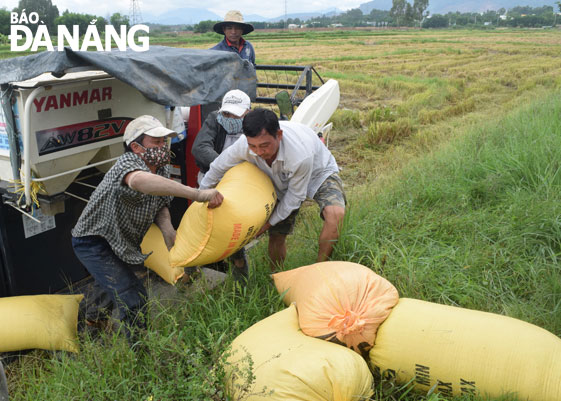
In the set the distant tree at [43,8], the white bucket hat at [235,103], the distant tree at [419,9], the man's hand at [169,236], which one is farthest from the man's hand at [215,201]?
the distant tree at [419,9]

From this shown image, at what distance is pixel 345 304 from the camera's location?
235 centimetres

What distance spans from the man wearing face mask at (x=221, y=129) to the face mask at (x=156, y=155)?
40.5 inches

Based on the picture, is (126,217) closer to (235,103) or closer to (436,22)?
(235,103)

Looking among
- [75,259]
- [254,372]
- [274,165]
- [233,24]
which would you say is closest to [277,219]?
[274,165]

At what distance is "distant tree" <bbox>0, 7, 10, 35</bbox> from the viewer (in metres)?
41.8

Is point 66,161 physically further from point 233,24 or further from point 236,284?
point 233,24

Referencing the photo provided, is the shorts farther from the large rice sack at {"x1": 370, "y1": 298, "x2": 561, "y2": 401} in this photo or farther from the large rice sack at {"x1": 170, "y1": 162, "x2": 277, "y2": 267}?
the large rice sack at {"x1": 370, "y1": 298, "x2": 561, "y2": 401}

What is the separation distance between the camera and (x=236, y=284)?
3170 mm

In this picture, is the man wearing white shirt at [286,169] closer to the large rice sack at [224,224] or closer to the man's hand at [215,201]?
the large rice sack at [224,224]

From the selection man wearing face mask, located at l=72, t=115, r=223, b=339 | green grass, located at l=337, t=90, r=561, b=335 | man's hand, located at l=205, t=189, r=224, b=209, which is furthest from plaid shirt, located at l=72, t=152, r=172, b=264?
green grass, located at l=337, t=90, r=561, b=335

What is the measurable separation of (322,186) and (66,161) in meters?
1.70

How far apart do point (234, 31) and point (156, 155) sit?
120 inches

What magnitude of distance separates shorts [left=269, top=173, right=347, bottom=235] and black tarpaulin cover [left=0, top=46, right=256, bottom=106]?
3.80ft

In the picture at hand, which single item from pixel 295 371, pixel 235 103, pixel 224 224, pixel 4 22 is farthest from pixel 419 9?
pixel 295 371
